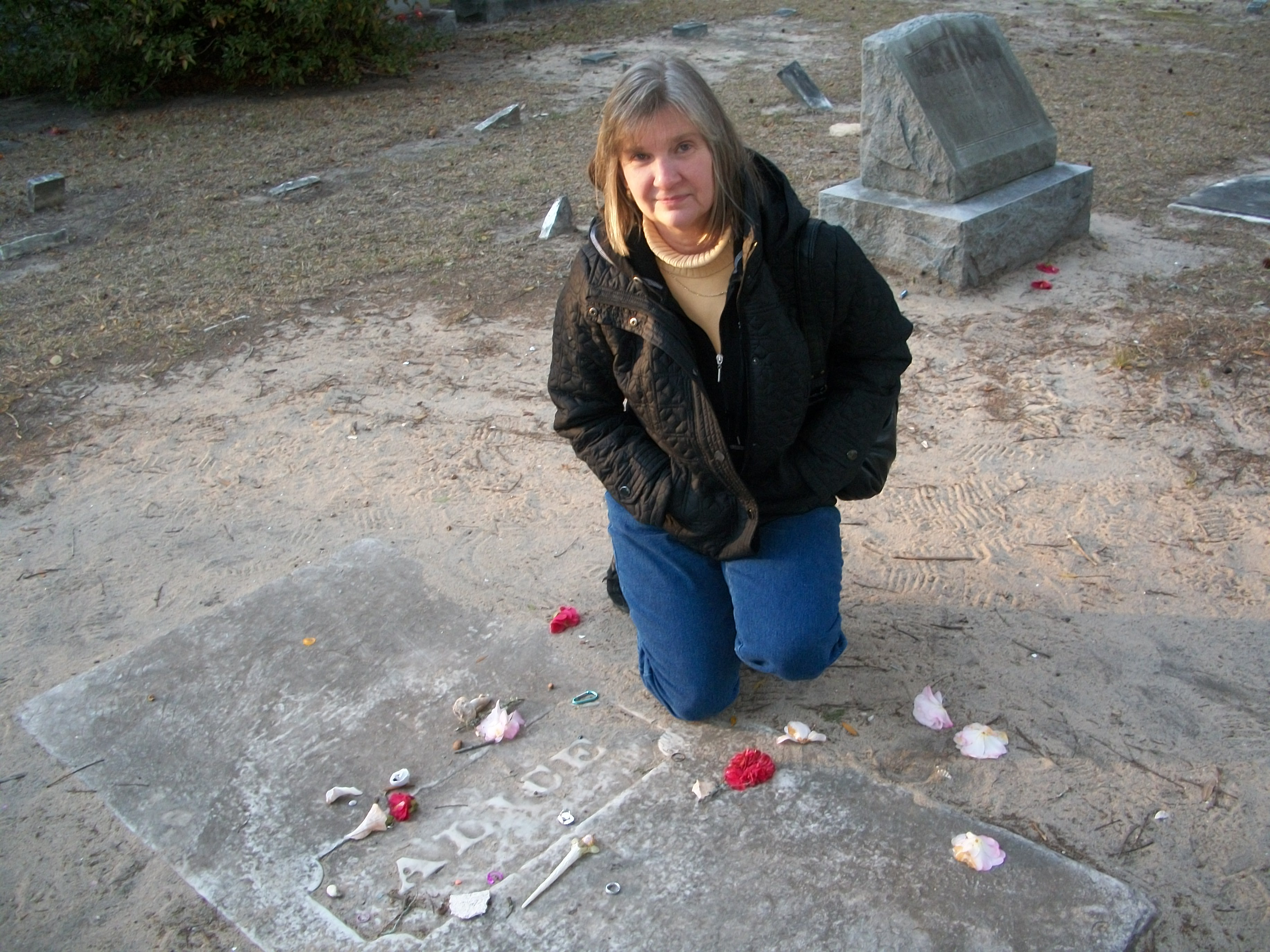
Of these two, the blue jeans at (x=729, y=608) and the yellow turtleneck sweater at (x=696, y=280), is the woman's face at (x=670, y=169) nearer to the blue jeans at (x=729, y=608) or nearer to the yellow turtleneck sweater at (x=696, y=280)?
the yellow turtleneck sweater at (x=696, y=280)

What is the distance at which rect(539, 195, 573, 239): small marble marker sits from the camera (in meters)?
6.29

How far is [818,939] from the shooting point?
2188mm

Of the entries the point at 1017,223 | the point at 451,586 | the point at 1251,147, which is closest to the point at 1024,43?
the point at 1251,147

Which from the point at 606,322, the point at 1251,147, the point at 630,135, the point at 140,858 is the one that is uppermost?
the point at 630,135

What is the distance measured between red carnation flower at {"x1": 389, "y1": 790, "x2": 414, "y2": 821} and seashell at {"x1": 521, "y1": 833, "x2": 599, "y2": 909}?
392 millimetres

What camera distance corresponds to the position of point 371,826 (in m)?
2.55

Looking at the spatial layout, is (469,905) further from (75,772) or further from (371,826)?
(75,772)

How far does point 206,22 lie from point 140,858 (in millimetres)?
9324

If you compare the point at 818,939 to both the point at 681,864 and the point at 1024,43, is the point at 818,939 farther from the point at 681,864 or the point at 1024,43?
the point at 1024,43

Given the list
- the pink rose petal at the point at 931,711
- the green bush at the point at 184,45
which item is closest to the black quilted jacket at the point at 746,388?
the pink rose petal at the point at 931,711

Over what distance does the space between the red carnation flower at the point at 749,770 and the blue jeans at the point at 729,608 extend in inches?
7.6

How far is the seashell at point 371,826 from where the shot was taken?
2.55 meters

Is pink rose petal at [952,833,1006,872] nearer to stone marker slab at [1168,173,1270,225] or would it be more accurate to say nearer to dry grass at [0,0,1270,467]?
dry grass at [0,0,1270,467]

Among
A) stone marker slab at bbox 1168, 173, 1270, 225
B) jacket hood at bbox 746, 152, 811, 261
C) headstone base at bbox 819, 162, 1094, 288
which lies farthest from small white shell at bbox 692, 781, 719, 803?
stone marker slab at bbox 1168, 173, 1270, 225
